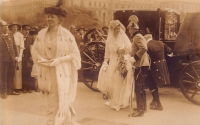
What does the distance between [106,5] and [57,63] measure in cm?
97

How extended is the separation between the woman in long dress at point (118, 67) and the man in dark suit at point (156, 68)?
0.28 metres

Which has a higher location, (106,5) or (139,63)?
(106,5)

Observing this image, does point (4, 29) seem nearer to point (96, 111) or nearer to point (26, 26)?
point (26, 26)

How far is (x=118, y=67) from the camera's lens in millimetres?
4070

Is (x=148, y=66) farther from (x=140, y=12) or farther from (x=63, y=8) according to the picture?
(x=63, y=8)

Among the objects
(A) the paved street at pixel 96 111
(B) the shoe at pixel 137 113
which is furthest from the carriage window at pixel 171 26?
(B) the shoe at pixel 137 113

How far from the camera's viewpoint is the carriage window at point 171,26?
380cm

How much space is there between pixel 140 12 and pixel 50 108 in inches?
66.3

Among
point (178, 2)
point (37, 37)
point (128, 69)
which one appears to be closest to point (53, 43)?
point (37, 37)

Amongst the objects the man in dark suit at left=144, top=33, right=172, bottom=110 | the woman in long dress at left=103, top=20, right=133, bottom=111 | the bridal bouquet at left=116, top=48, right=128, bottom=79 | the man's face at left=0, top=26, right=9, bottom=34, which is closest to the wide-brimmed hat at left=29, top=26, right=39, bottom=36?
the man's face at left=0, top=26, right=9, bottom=34

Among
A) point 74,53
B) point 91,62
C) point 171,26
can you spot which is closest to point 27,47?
point 74,53

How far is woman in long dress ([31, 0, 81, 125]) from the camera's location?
3.59m

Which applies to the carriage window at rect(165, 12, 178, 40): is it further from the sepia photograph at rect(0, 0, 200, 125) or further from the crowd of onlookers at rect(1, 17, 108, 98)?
the crowd of onlookers at rect(1, 17, 108, 98)

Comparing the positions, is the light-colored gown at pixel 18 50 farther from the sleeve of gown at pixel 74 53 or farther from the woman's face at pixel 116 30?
the woman's face at pixel 116 30
